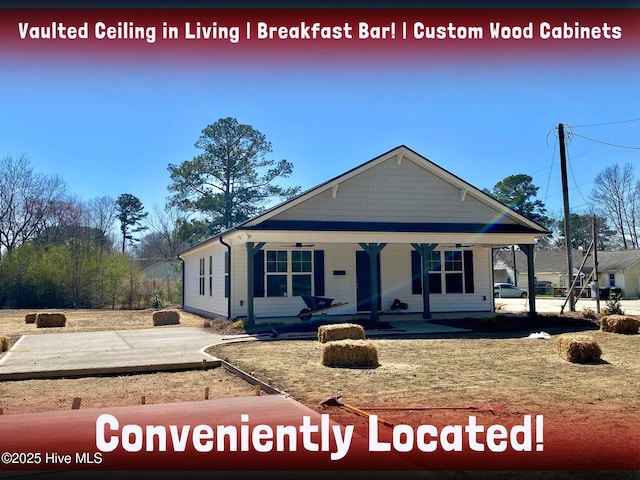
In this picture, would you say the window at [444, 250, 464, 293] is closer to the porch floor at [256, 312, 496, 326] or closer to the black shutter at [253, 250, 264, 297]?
the porch floor at [256, 312, 496, 326]

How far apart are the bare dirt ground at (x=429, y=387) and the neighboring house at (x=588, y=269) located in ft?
95.6

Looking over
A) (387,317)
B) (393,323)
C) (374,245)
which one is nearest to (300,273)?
(374,245)

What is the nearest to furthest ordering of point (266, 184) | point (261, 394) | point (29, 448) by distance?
point (29, 448) < point (261, 394) < point (266, 184)

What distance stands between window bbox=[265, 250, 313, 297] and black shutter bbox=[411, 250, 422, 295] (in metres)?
3.81

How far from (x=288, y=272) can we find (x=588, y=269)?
39.5 meters

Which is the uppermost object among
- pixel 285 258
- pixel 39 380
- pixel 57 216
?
pixel 57 216

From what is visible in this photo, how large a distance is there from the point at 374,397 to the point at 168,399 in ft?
8.24

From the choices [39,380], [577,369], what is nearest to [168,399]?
[39,380]

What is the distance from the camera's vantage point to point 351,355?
8.87 metres

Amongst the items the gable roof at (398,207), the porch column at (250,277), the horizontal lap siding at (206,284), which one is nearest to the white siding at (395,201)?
the gable roof at (398,207)

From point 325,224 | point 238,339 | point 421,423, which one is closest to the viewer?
point 421,423

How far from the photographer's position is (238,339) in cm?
1291

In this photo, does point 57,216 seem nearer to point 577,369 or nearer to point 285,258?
point 285,258

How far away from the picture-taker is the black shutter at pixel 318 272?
1789 centimetres
